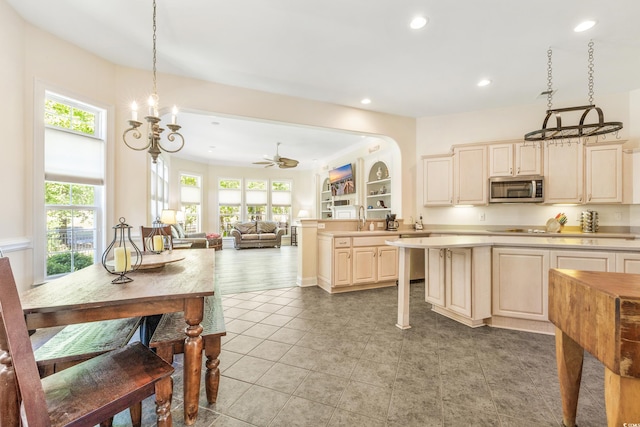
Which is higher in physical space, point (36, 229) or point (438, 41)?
point (438, 41)

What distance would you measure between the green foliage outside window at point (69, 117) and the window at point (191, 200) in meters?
5.85

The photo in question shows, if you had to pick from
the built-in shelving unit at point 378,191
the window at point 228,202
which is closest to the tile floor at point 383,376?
the built-in shelving unit at point 378,191

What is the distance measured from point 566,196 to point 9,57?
22.2ft

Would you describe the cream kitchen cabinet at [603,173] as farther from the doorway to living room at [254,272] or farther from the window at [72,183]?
the window at [72,183]

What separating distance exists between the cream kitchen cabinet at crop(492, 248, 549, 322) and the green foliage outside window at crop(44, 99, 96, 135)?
15.6 ft

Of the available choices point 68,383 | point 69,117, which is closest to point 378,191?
point 69,117

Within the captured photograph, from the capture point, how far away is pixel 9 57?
2316 mm

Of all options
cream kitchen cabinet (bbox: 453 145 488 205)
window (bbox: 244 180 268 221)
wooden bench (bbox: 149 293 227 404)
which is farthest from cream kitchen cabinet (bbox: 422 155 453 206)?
window (bbox: 244 180 268 221)

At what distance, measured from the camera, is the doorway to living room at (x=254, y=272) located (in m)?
4.33

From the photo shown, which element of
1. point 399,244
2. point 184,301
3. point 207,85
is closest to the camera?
point 184,301

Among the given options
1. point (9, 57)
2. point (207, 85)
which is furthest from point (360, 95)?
point (9, 57)

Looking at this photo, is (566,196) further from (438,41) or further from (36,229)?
(36,229)

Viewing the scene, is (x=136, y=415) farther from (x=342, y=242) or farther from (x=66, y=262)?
(x=342, y=242)

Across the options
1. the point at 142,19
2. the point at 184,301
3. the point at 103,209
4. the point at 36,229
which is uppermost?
the point at 142,19
